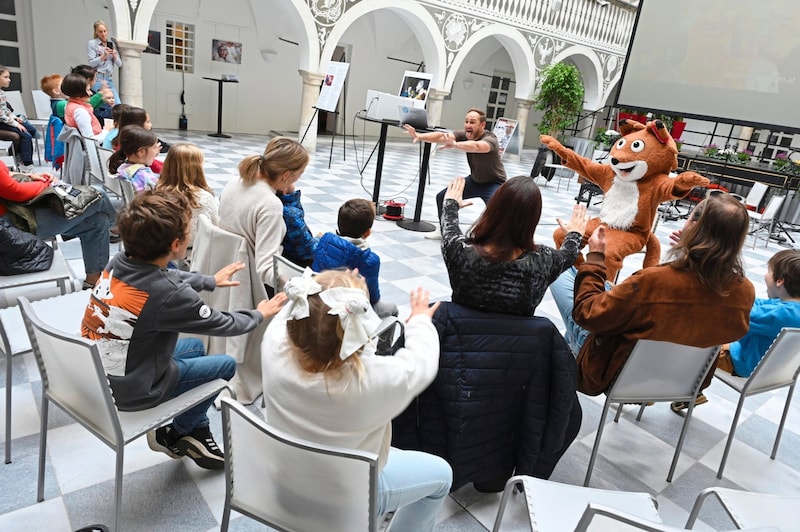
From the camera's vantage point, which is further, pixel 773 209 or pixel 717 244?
pixel 773 209

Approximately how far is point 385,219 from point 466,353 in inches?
165

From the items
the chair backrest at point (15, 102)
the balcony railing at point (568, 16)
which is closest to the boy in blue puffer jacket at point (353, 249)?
the chair backrest at point (15, 102)

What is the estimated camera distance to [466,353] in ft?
5.47

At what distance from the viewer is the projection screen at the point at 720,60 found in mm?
6305

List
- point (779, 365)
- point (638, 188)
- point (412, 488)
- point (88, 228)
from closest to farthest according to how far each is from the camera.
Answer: point (412, 488), point (779, 365), point (88, 228), point (638, 188)

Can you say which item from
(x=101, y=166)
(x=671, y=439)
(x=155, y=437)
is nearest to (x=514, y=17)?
(x=101, y=166)

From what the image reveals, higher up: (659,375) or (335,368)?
(335,368)

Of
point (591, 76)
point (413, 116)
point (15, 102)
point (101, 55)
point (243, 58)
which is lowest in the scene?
point (15, 102)

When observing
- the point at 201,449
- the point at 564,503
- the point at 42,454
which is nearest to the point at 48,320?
the point at 42,454

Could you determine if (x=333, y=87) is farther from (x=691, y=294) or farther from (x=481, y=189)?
(x=691, y=294)

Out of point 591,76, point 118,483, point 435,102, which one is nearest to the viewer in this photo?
point 118,483

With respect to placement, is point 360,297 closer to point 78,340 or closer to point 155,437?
point 78,340

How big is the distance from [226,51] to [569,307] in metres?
10.5

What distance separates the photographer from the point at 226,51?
10773 mm
